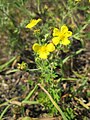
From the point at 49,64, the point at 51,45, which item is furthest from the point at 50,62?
the point at 51,45

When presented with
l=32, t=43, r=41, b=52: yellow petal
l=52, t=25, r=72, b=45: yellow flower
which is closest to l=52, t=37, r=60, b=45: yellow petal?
l=52, t=25, r=72, b=45: yellow flower

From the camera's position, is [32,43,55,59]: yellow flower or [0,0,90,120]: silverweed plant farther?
[0,0,90,120]: silverweed plant

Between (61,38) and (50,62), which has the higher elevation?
(61,38)

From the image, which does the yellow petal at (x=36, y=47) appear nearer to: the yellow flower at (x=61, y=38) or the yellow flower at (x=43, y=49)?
the yellow flower at (x=43, y=49)

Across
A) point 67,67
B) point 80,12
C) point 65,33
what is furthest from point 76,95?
point 80,12

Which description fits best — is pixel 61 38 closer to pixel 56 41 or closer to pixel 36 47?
pixel 56 41

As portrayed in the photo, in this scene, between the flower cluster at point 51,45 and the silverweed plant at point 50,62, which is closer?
the flower cluster at point 51,45

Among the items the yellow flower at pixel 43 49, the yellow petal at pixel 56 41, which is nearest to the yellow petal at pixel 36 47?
the yellow flower at pixel 43 49

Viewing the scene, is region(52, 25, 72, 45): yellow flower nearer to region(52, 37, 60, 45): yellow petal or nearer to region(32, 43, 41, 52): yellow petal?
region(52, 37, 60, 45): yellow petal

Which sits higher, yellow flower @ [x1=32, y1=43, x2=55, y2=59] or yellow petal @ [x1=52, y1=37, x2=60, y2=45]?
yellow petal @ [x1=52, y1=37, x2=60, y2=45]

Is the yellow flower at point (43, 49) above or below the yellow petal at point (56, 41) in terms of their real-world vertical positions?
below

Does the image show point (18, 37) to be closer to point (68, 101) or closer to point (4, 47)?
point (4, 47)
